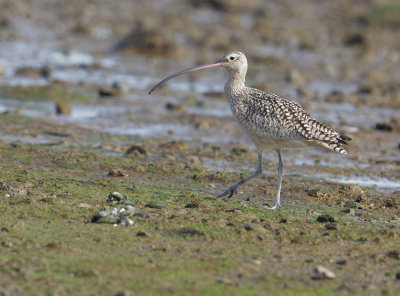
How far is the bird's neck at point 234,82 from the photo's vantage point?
10.1 metres

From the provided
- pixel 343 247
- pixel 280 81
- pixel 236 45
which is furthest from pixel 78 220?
pixel 236 45

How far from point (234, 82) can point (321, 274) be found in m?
4.21

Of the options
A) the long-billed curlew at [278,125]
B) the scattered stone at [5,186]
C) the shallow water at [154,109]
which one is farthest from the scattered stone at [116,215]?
the shallow water at [154,109]

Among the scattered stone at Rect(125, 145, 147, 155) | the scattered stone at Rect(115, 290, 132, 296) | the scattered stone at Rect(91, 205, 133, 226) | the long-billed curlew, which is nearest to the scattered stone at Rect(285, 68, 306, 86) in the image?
the scattered stone at Rect(125, 145, 147, 155)

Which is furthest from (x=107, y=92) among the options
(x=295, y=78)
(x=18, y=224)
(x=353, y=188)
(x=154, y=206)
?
(x=18, y=224)

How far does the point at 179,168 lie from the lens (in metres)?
11.3

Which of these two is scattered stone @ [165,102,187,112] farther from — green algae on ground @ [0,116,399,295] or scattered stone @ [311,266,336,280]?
scattered stone @ [311,266,336,280]

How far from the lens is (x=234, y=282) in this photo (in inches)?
249

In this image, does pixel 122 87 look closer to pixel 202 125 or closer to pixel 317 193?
pixel 202 125

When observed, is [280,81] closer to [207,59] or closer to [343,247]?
[207,59]

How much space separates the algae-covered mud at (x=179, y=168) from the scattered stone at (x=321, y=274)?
13mm

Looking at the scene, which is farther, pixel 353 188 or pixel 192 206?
pixel 353 188

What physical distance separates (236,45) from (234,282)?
2003 centimetres

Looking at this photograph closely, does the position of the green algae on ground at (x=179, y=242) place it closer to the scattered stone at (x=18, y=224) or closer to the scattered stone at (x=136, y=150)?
the scattered stone at (x=18, y=224)
